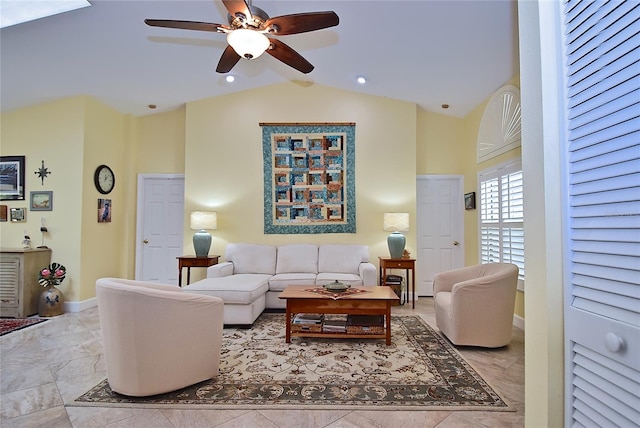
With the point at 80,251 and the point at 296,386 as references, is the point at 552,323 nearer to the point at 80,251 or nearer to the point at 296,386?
the point at 296,386

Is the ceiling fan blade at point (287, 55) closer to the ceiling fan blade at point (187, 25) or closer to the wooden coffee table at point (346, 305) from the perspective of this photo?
the ceiling fan blade at point (187, 25)

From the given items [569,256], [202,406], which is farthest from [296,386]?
[569,256]

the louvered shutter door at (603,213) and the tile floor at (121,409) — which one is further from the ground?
the louvered shutter door at (603,213)

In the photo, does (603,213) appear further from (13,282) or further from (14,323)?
(13,282)

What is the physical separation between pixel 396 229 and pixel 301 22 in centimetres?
317

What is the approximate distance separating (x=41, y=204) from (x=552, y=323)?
226 inches

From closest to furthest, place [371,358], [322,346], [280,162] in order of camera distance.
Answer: [371,358] < [322,346] < [280,162]

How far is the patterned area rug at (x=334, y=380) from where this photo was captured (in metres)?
2.21

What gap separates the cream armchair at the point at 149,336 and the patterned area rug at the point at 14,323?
2.42m

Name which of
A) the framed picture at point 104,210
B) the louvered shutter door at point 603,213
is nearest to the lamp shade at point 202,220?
the framed picture at point 104,210

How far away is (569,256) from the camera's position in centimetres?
100

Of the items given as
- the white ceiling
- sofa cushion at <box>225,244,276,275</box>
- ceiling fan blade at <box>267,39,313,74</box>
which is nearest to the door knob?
ceiling fan blade at <box>267,39,313,74</box>

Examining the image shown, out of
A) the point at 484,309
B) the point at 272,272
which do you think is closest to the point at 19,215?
the point at 272,272

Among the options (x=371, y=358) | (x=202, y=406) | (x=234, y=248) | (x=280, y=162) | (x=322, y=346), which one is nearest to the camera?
(x=202, y=406)
